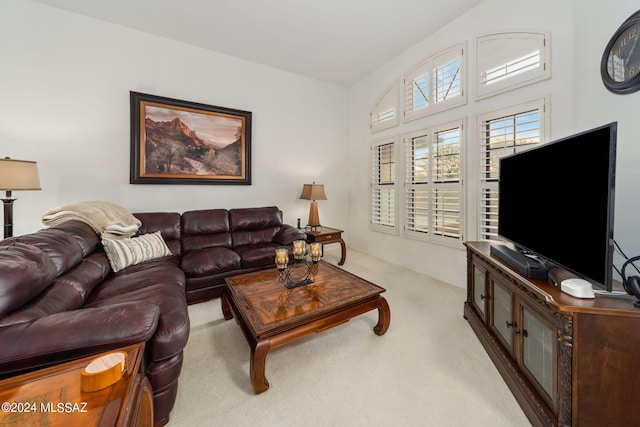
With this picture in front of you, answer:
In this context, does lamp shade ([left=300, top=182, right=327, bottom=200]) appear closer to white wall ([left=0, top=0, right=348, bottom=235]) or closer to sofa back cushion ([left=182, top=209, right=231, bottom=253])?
white wall ([left=0, top=0, right=348, bottom=235])

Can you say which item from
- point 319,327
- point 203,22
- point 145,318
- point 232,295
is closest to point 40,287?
point 145,318

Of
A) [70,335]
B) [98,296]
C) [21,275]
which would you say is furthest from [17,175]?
[70,335]

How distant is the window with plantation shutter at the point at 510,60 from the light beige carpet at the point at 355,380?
2.40 metres

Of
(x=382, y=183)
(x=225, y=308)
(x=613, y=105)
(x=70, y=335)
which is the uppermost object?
(x=613, y=105)

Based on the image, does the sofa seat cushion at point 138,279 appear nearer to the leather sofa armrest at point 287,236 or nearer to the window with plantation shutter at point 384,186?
the leather sofa armrest at point 287,236

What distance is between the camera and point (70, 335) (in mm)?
995

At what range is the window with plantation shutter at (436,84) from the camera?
9.81 feet

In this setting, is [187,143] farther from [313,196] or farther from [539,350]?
[539,350]

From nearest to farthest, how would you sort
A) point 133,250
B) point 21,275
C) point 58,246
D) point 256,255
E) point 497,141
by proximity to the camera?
point 21,275 → point 58,246 → point 133,250 → point 497,141 → point 256,255

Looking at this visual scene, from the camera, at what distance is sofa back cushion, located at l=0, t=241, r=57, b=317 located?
1033 millimetres

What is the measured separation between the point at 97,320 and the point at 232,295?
89cm

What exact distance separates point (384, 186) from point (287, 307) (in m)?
2.99

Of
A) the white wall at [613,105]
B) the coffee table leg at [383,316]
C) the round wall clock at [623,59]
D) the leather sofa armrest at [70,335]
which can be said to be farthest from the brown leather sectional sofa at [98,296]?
the round wall clock at [623,59]

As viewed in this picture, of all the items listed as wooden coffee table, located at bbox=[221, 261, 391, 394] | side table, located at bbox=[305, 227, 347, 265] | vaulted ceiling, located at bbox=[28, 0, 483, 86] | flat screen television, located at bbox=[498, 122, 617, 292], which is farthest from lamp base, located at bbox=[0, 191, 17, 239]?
flat screen television, located at bbox=[498, 122, 617, 292]
